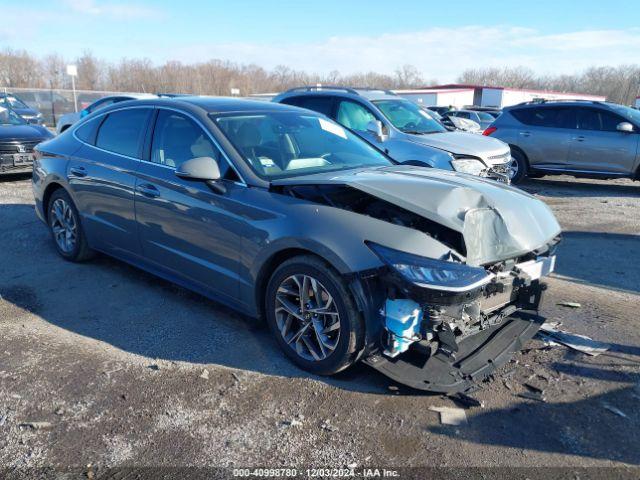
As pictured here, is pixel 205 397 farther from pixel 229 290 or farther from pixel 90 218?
pixel 90 218

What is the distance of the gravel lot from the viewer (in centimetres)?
291

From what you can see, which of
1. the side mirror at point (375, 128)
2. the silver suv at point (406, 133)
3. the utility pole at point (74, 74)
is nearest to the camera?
the side mirror at point (375, 128)

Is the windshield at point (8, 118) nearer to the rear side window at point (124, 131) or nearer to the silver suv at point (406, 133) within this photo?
the silver suv at point (406, 133)

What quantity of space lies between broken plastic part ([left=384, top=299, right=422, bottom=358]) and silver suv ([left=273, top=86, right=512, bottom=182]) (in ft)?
14.9

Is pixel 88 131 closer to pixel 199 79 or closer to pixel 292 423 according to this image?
pixel 292 423

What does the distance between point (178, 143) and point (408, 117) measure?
5.64 metres

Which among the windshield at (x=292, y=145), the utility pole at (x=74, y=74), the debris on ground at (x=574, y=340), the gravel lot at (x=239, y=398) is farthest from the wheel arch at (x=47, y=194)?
the utility pole at (x=74, y=74)

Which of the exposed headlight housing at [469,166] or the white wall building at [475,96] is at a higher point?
the white wall building at [475,96]

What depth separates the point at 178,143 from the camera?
455 centimetres

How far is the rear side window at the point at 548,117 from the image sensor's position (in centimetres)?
1179

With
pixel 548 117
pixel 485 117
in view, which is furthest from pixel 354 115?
pixel 485 117

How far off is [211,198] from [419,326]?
1.86 meters

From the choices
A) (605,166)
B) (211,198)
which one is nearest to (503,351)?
(211,198)

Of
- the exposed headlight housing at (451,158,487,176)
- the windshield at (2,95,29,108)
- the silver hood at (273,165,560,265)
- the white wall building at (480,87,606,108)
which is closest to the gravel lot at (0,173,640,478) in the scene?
the silver hood at (273,165,560,265)
